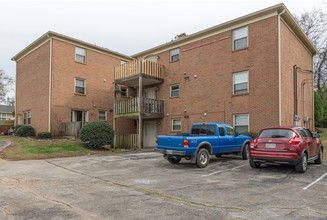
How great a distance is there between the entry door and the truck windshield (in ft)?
33.3

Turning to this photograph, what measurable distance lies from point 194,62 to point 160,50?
3924 mm

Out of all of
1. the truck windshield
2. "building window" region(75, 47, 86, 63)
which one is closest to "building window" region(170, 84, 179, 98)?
"building window" region(75, 47, 86, 63)

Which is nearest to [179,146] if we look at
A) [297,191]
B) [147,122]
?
[297,191]

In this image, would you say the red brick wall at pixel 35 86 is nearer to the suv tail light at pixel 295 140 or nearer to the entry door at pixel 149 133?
the entry door at pixel 149 133

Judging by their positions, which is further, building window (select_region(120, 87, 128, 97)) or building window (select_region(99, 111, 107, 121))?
building window (select_region(120, 87, 128, 97))

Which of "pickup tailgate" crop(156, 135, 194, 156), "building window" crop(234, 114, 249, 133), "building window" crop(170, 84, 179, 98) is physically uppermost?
"building window" crop(170, 84, 179, 98)

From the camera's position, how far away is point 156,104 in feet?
70.1

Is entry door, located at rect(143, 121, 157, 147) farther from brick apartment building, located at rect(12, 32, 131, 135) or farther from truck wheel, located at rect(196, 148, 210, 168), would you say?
truck wheel, located at rect(196, 148, 210, 168)

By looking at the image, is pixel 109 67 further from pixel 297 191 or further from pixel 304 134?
pixel 297 191

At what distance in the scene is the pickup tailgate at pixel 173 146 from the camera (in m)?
10.6

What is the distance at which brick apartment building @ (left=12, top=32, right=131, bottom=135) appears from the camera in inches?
844

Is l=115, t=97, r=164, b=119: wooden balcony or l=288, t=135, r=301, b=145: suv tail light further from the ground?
l=115, t=97, r=164, b=119: wooden balcony

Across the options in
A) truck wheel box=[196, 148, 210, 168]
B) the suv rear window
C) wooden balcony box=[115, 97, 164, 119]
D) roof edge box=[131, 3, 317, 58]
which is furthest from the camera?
wooden balcony box=[115, 97, 164, 119]

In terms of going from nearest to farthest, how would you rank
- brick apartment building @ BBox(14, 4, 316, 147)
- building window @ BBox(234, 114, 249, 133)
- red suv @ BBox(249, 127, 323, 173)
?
red suv @ BBox(249, 127, 323, 173) → brick apartment building @ BBox(14, 4, 316, 147) → building window @ BBox(234, 114, 249, 133)
